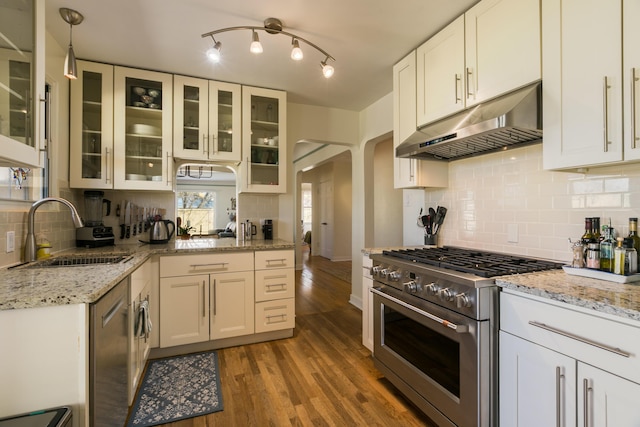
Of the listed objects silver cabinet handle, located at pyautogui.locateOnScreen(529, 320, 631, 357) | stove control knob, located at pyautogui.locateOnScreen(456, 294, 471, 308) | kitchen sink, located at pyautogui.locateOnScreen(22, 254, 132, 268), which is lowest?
silver cabinet handle, located at pyautogui.locateOnScreen(529, 320, 631, 357)

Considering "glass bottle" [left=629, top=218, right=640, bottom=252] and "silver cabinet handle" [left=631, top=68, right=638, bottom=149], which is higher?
"silver cabinet handle" [left=631, top=68, right=638, bottom=149]

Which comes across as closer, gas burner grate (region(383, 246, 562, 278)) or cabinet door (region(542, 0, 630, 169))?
cabinet door (region(542, 0, 630, 169))

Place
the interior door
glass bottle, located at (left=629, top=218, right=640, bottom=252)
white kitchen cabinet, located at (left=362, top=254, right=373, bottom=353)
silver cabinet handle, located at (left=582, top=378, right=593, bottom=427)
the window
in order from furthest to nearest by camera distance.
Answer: the window
the interior door
white kitchen cabinet, located at (left=362, top=254, right=373, bottom=353)
glass bottle, located at (left=629, top=218, right=640, bottom=252)
silver cabinet handle, located at (left=582, top=378, right=593, bottom=427)

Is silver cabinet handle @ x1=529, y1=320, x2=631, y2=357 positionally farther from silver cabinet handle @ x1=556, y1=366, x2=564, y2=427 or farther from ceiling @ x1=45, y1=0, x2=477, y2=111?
ceiling @ x1=45, y1=0, x2=477, y2=111

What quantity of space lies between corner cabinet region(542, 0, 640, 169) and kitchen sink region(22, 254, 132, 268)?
8.42ft

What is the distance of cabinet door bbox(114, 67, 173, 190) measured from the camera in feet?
8.34

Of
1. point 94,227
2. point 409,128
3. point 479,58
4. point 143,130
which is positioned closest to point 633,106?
point 479,58

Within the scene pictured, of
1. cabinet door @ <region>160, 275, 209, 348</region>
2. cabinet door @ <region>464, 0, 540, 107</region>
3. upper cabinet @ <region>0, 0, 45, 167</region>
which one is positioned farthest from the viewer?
cabinet door @ <region>160, 275, 209, 348</region>

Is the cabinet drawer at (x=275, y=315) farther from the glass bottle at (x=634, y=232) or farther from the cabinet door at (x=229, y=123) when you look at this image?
the glass bottle at (x=634, y=232)

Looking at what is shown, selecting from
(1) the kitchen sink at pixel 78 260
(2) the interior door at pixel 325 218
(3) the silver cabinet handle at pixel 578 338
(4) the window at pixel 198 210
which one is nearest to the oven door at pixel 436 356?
(3) the silver cabinet handle at pixel 578 338

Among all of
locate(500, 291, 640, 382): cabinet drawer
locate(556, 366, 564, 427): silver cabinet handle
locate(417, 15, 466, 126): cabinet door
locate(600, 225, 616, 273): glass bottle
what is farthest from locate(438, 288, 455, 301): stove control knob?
locate(417, 15, 466, 126): cabinet door

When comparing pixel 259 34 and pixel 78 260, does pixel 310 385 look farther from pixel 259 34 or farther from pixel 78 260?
pixel 259 34

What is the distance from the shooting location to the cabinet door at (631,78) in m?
1.19

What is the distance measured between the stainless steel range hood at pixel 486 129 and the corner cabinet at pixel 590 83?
92 millimetres
